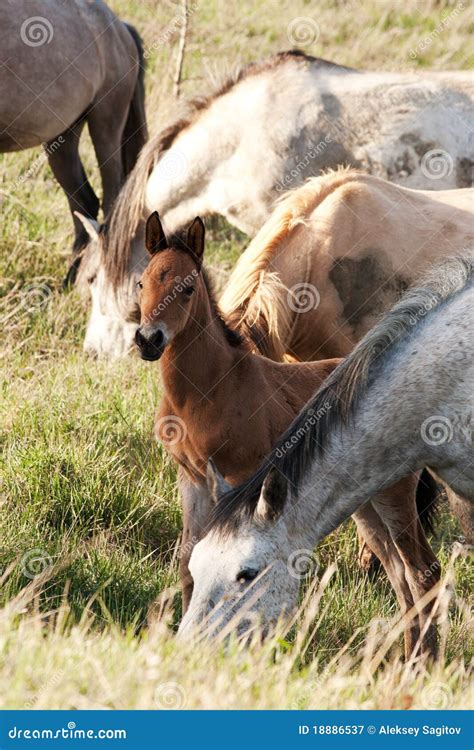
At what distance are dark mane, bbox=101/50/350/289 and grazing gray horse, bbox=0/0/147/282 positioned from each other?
117 cm

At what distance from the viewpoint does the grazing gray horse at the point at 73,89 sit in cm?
796

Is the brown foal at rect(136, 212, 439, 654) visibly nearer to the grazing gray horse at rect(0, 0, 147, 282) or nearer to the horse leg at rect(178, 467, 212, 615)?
the horse leg at rect(178, 467, 212, 615)

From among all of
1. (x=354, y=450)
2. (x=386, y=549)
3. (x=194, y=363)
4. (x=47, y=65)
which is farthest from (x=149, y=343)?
(x=47, y=65)

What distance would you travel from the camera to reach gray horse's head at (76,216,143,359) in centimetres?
730

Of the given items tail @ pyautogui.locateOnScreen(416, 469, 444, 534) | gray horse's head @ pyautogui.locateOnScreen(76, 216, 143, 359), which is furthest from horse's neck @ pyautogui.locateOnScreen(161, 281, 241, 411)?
gray horse's head @ pyautogui.locateOnScreen(76, 216, 143, 359)

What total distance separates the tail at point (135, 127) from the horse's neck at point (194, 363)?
5308mm

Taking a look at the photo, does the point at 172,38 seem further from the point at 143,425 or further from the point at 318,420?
the point at 318,420

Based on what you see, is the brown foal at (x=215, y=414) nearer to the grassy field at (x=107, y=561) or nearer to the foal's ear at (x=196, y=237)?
the foal's ear at (x=196, y=237)

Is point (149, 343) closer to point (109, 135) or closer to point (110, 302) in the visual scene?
point (110, 302)

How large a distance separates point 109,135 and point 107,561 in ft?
16.7

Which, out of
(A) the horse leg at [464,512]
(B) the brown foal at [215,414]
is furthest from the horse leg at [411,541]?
Result: (A) the horse leg at [464,512]

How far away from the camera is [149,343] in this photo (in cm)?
420

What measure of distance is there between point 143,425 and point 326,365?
4.69 ft

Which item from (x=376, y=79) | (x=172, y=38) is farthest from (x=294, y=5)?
(x=376, y=79)
